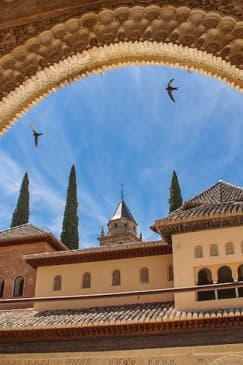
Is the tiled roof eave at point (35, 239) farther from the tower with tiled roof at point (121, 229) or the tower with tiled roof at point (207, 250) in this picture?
the tower with tiled roof at point (121, 229)

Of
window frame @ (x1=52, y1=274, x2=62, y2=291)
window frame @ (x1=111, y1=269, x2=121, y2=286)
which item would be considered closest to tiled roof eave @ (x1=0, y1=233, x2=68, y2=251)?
window frame @ (x1=52, y1=274, x2=62, y2=291)

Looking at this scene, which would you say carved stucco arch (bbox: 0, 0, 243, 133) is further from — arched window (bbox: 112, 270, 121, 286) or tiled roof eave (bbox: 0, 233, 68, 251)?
tiled roof eave (bbox: 0, 233, 68, 251)

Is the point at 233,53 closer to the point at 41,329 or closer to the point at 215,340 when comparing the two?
the point at 215,340

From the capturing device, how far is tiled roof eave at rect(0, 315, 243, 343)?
11.2 m

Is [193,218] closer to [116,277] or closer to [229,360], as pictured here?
[116,277]

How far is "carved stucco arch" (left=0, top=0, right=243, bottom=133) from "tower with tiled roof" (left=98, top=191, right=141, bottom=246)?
3213cm

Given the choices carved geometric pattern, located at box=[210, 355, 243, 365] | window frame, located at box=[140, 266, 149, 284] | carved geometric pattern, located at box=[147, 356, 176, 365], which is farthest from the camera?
window frame, located at box=[140, 266, 149, 284]

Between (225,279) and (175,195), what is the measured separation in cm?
1547

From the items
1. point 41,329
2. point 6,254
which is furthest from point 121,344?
point 6,254

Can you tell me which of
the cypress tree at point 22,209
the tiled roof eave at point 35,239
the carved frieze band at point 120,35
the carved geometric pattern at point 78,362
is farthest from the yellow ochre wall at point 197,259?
the cypress tree at point 22,209

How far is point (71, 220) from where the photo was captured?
1108 inches

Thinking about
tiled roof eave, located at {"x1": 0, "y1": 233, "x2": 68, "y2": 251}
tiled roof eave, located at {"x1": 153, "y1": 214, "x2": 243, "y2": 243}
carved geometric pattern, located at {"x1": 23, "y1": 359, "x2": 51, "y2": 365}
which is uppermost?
tiled roof eave, located at {"x1": 0, "y1": 233, "x2": 68, "y2": 251}

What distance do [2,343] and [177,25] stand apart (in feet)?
38.1

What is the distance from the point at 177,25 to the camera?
3441mm
